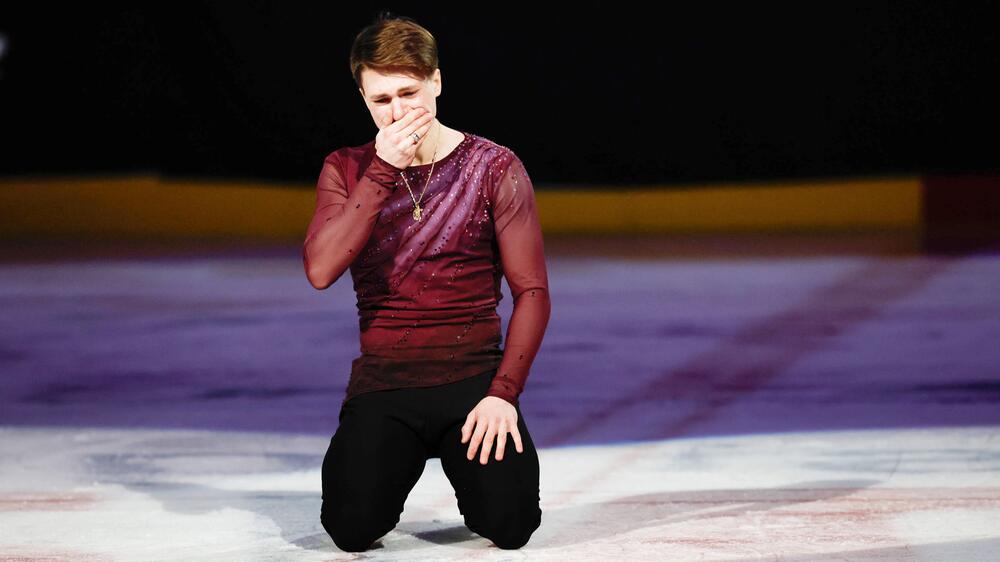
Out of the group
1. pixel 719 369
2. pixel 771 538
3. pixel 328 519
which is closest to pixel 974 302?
pixel 719 369

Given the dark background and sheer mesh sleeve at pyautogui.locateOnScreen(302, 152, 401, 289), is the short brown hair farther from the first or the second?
the dark background

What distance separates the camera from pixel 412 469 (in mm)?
2199

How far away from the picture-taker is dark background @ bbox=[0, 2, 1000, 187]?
3516mm

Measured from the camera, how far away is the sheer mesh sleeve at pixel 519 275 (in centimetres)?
213

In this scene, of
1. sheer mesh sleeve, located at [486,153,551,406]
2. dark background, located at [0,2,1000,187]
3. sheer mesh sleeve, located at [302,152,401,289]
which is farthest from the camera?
dark background, located at [0,2,1000,187]

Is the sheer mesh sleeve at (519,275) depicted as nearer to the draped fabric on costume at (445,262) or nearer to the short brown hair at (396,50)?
the draped fabric on costume at (445,262)

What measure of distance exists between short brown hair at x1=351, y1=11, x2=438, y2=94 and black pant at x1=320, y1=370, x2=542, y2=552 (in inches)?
18.6

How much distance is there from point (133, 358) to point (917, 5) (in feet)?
7.63

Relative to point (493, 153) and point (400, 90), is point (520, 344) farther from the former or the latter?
point (400, 90)

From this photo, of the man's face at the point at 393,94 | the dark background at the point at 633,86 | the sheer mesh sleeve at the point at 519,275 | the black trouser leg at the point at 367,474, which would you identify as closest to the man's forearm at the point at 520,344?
the sheer mesh sleeve at the point at 519,275

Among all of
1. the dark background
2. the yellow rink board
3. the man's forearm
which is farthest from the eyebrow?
the yellow rink board

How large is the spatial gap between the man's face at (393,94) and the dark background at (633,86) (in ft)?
5.45

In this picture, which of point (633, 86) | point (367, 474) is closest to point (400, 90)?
point (367, 474)

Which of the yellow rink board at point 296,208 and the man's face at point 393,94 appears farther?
the yellow rink board at point 296,208
